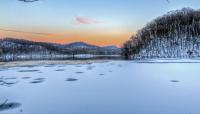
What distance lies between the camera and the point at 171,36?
204 ft

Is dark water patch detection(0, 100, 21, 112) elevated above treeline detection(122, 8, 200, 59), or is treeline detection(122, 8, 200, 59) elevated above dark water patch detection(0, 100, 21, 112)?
treeline detection(122, 8, 200, 59)

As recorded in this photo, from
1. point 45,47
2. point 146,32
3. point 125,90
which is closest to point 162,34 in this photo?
point 146,32

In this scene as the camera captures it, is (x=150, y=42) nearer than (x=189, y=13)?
Yes

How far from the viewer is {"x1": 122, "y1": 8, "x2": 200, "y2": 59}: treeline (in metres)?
49.5

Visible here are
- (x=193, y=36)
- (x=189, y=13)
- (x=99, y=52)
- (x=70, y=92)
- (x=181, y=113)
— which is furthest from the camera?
(x=189, y=13)

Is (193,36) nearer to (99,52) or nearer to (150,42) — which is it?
(150,42)

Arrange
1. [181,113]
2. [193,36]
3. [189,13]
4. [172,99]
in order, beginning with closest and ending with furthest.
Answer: [181,113]
[172,99]
[193,36]
[189,13]

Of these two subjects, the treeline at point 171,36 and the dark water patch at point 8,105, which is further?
the treeline at point 171,36

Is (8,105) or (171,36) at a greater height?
(171,36)

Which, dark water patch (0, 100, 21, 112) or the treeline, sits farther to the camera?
the treeline

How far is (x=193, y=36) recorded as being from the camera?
5959 centimetres

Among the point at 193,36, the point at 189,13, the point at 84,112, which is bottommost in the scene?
the point at 84,112

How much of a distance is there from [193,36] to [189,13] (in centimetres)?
1608

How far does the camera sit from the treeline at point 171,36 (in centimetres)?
4950
